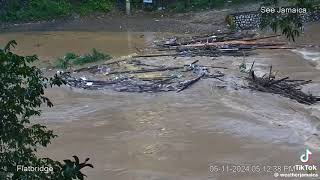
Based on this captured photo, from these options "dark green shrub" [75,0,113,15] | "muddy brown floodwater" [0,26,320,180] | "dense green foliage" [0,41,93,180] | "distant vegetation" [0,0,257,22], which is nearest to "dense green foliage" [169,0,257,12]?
"distant vegetation" [0,0,257,22]

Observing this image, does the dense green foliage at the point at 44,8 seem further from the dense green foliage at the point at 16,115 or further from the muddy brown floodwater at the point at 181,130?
the dense green foliage at the point at 16,115

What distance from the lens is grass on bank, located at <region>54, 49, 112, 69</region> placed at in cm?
1797

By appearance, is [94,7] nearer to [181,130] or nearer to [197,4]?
[197,4]

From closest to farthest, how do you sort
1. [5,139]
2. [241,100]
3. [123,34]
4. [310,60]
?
[5,139] < [241,100] < [310,60] < [123,34]

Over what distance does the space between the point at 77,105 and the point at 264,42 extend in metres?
9.36

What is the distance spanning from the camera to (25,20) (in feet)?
91.9

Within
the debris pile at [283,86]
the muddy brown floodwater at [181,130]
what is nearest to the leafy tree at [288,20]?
the muddy brown floodwater at [181,130]

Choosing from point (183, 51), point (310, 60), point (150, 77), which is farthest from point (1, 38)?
point (310, 60)

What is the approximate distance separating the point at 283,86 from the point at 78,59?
27.2 ft

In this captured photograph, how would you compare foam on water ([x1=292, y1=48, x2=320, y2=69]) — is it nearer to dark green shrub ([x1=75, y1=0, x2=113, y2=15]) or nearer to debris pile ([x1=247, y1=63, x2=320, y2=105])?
debris pile ([x1=247, y1=63, x2=320, y2=105])

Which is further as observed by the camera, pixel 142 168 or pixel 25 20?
pixel 25 20

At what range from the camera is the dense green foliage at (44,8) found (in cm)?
2806

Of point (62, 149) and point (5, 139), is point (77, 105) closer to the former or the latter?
point (62, 149)

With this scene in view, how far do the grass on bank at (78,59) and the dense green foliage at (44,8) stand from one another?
1016 centimetres
